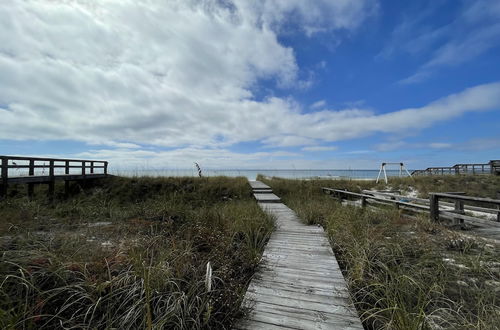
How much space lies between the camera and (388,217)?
5.57 metres

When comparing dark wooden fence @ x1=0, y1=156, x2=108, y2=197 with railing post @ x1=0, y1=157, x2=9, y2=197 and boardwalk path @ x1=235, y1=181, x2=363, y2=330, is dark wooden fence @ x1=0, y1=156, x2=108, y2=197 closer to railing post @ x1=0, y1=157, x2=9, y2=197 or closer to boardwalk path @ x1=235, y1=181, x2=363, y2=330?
railing post @ x1=0, y1=157, x2=9, y2=197

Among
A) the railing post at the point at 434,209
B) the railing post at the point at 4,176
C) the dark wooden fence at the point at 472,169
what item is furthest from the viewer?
the dark wooden fence at the point at 472,169

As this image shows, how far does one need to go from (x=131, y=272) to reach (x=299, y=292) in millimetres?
1903

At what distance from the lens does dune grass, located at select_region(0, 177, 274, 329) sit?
6.29ft

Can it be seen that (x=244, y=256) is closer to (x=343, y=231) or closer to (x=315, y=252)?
(x=315, y=252)

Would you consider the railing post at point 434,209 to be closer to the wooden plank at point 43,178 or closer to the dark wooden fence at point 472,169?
the wooden plank at point 43,178

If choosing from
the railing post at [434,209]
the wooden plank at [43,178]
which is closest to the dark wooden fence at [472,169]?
the railing post at [434,209]

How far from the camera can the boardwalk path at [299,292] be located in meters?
2.00

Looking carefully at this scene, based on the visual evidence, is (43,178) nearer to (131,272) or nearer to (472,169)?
(131,272)

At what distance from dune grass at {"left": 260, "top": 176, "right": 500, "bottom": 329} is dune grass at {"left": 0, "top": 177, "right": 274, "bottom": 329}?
139cm

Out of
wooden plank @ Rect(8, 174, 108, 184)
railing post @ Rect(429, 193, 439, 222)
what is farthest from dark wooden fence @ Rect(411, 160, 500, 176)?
wooden plank @ Rect(8, 174, 108, 184)

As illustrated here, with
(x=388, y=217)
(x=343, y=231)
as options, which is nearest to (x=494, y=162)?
(x=388, y=217)

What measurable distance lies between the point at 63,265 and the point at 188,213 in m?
2.66

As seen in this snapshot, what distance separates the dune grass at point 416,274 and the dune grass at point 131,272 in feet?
4.57
